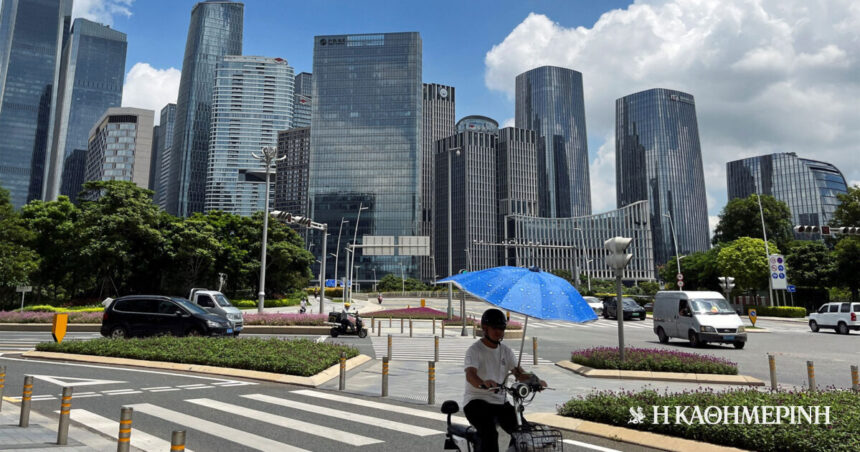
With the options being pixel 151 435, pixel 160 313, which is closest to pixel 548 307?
pixel 151 435

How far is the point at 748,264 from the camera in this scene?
5159 cm

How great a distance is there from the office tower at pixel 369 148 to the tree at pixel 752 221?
8611cm

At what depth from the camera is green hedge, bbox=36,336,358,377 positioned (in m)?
11.9

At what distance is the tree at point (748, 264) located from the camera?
50812mm

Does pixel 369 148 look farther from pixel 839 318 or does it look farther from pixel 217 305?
pixel 839 318

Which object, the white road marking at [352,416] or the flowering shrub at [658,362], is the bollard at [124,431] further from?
the flowering shrub at [658,362]

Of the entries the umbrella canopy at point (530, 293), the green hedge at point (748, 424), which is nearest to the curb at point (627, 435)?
the green hedge at point (748, 424)

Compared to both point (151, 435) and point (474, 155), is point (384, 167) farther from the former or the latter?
point (151, 435)

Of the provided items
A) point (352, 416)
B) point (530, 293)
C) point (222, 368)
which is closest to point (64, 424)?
point (352, 416)

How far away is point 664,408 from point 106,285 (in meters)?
46.6

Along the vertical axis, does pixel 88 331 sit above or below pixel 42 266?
below

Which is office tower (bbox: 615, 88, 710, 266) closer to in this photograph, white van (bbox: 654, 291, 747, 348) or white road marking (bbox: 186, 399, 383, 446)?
white van (bbox: 654, 291, 747, 348)

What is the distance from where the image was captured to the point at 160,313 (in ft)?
59.4

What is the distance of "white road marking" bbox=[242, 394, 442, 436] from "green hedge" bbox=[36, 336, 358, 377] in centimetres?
209
